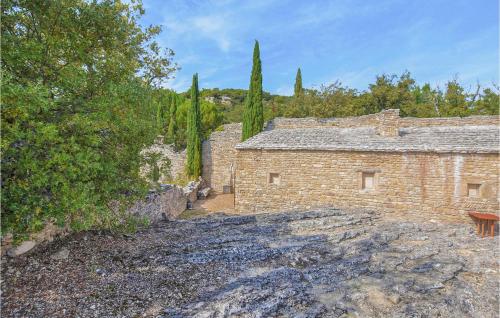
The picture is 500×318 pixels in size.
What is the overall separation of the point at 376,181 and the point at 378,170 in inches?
21.1

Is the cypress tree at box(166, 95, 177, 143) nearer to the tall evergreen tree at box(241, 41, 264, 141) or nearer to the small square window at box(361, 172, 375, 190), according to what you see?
the tall evergreen tree at box(241, 41, 264, 141)

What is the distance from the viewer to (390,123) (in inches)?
549

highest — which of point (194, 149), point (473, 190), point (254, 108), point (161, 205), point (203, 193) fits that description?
Result: point (254, 108)

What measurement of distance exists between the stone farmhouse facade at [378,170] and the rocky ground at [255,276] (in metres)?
2.77

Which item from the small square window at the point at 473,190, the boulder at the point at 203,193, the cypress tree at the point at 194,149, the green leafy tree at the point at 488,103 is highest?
the green leafy tree at the point at 488,103

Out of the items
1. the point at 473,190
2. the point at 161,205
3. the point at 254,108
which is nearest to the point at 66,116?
the point at 161,205

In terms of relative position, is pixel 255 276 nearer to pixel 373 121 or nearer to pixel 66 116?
pixel 66 116

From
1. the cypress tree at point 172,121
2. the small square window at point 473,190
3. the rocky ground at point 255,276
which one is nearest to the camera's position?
the rocky ground at point 255,276

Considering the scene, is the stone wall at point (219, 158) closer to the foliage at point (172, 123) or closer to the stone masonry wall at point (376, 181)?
the foliage at point (172, 123)

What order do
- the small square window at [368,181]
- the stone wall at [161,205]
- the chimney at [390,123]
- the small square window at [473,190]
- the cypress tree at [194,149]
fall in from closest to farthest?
the stone wall at [161,205] < the small square window at [473,190] < the small square window at [368,181] < the chimney at [390,123] < the cypress tree at [194,149]

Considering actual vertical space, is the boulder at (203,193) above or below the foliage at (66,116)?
below

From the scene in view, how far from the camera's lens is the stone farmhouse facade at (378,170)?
457 inches

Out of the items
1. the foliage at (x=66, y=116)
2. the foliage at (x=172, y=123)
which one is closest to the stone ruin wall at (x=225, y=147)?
the foliage at (x=172, y=123)

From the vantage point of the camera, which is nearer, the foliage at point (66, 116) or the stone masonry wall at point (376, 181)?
the foliage at point (66, 116)
